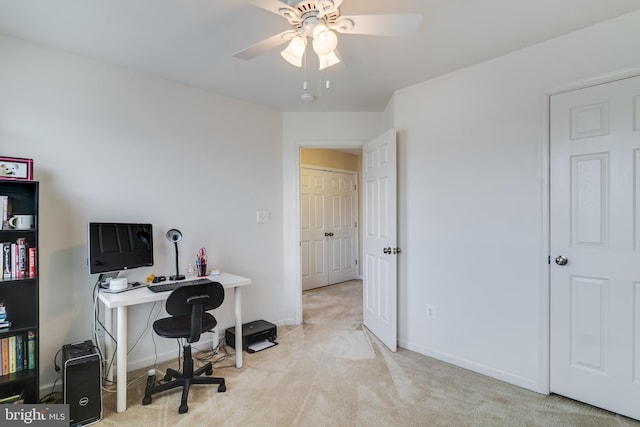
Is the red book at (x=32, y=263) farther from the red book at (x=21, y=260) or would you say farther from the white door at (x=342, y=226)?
the white door at (x=342, y=226)

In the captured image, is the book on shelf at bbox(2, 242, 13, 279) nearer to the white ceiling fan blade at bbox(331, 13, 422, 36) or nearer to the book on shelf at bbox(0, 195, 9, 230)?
the book on shelf at bbox(0, 195, 9, 230)

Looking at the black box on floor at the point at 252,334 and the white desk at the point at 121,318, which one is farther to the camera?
the black box on floor at the point at 252,334

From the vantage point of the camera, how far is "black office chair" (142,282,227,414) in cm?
209

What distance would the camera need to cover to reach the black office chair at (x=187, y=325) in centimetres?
209

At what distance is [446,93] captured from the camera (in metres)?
2.71

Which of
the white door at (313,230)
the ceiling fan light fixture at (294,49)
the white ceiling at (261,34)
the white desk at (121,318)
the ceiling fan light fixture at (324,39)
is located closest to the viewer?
the ceiling fan light fixture at (324,39)

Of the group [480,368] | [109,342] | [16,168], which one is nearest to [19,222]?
[16,168]

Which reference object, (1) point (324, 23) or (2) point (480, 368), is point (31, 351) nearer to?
(1) point (324, 23)

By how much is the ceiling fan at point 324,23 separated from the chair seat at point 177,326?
1.77 m

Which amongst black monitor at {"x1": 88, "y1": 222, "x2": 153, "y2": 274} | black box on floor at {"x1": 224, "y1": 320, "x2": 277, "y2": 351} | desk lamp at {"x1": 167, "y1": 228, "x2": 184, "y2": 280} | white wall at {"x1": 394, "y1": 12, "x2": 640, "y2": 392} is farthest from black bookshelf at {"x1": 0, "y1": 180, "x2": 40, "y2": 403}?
white wall at {"x1": 394, "y1": 12, "x2": 640, "y2": 392}

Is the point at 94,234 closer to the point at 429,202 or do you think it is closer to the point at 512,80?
the point at 429,202

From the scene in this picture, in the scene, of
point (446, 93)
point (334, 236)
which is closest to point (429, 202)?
point (446, 93)

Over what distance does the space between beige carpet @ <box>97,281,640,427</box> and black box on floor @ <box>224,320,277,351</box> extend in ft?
0.54

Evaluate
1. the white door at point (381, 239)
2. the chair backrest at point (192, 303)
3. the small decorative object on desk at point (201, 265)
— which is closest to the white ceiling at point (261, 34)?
the white door at point (381, 239)
